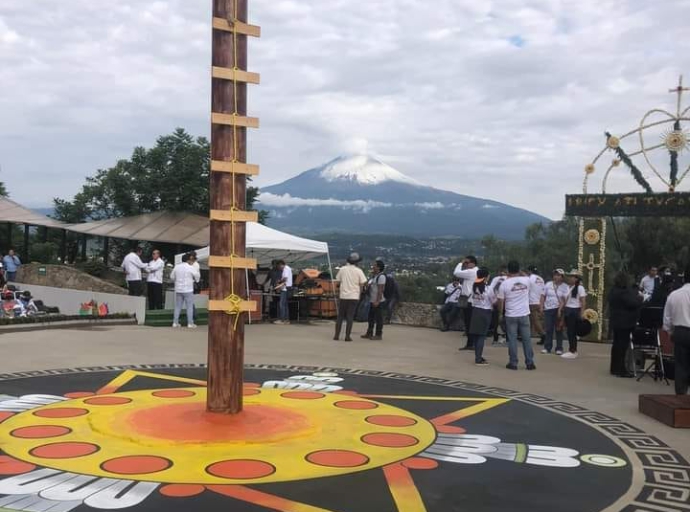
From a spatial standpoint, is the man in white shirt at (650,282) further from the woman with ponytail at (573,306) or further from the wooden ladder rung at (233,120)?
the wooden ladder rung at (233,120)

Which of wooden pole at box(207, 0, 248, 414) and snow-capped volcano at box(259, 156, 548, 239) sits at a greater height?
snow-capped volcano at box(259, 156, 548, 239)

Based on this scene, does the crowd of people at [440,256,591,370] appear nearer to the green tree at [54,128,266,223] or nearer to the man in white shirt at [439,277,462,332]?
the man in white shirt at [439,277,462,332]

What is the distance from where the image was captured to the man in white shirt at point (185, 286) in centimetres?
1421

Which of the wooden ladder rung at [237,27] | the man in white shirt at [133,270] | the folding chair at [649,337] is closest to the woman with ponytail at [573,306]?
the folding chair at [649,337]

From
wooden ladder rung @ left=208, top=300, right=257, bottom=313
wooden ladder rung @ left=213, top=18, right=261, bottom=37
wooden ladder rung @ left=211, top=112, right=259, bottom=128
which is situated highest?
wooden ladder rung @ left=213, top=18, right=261, bottom=37

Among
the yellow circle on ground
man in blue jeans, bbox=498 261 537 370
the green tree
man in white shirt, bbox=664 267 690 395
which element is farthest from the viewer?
the green tree

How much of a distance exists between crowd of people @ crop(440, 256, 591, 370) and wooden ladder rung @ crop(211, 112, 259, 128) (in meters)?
4.91

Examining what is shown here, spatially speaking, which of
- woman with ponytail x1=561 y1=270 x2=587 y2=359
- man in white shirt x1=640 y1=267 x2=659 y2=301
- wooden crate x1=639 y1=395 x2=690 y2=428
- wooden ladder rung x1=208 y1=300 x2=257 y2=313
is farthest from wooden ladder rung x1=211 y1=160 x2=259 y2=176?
man in white shirt x1=640 y1=267 x2=659 y2=301

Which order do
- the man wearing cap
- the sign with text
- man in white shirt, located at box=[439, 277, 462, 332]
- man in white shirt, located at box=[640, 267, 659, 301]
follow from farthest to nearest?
man in white shirt, located at box=[439, 277, 462, 332] → the man wearing cap → man in white shirt, located at box=[640, 267, 659, 301] → the sign with text

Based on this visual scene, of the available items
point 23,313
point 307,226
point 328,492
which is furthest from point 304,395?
point 307,226

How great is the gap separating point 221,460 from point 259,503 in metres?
0.92

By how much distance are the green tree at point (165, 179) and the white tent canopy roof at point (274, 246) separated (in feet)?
41.7

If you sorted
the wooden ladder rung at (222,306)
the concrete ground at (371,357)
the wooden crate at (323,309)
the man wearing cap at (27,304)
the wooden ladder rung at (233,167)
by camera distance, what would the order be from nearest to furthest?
1. the wooden ladder rung at (222,306)
2. the wooden ladder rung at (233,167)
3. the concrete ground at (371,357)
4. the man wearing cap at (27,304)
5. the wooden crate at (323,309)

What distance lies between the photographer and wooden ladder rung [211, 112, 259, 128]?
6.39 meters
